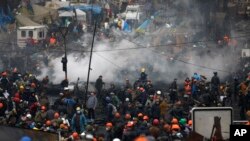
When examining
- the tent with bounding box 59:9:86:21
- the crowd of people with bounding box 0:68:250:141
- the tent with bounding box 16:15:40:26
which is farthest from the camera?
the tent with bounding box 59:9:86:21

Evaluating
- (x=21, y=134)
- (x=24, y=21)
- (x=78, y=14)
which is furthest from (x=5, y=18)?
(x=21, y=134)

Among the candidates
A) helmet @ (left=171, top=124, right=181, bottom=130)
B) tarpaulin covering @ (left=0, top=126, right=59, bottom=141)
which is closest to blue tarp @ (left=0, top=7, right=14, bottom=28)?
helmet @ (left=171, top=124, right=181, bottom=130)

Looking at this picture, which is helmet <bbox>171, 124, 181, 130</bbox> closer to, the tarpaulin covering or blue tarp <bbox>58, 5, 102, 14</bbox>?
the tarpaulin covering

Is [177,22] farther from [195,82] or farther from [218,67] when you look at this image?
[195,82]

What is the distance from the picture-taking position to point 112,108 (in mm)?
19672

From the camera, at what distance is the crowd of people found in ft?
50.8

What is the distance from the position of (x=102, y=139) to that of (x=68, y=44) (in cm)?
2165

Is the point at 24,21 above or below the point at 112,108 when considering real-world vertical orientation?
above

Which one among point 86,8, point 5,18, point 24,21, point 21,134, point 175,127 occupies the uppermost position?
point 21,134

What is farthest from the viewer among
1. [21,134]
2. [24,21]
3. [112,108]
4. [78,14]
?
[78,14]

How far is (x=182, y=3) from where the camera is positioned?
43531 mm

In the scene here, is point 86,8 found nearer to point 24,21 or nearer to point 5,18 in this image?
point 24,21

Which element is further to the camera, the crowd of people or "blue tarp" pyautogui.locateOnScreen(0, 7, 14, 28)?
"blue tarp" pyautogui.locateOnScreen(0, 7, 14, 28)

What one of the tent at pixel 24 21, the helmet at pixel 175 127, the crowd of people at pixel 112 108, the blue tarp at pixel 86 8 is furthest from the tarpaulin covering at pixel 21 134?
the blue tarp at pixel 86 8
